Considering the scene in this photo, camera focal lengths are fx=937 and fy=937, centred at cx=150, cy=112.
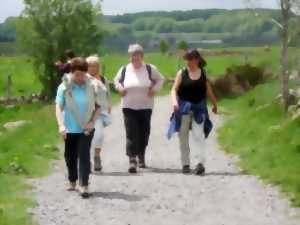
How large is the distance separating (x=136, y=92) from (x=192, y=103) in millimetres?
952

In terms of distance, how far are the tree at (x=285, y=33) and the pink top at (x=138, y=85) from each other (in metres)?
7.42

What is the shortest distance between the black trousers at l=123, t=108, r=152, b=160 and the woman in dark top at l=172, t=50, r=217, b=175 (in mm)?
680

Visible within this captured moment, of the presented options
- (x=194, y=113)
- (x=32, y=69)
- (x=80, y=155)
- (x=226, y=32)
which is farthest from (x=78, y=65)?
(x=226, y=32)

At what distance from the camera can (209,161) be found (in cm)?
1577

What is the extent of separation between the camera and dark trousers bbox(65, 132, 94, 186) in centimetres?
1186

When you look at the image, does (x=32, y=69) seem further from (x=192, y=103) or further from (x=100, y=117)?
(x=192, y=103)

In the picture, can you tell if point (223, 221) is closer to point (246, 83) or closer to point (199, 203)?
point (199, 203)

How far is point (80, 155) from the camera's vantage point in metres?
11.9

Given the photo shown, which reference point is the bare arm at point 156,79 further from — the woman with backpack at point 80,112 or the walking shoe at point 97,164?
the woman with backpack at point 80,112

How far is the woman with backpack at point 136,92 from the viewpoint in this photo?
14320mm

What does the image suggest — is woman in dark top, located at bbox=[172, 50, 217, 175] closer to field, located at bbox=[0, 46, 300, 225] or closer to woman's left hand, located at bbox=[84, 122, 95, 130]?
field, located at bbox=[0, 46, 300, 225]

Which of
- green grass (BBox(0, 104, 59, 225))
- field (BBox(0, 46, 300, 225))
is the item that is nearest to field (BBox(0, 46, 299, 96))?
field (BBox(0, 46, 300, 225))

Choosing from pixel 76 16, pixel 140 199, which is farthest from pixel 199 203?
pixel 76 16

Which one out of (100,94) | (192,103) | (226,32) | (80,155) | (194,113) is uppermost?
(100,94)
